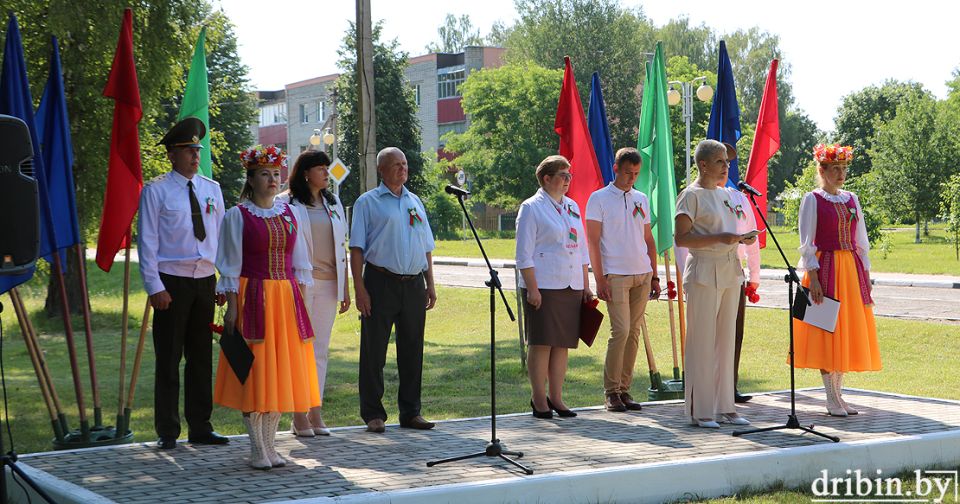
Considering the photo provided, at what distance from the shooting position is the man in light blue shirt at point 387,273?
28.9 ft

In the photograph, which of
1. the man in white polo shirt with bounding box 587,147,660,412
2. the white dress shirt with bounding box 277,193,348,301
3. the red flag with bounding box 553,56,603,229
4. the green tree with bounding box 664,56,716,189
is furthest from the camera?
the green tree with bounding box 664,56,716,189

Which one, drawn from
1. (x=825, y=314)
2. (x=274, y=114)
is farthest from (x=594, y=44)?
(x=825, y=314)

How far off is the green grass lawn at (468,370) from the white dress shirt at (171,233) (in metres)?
2.10

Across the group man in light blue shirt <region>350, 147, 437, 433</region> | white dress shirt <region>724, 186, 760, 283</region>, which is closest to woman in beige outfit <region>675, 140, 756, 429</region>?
white dress shirt <region>724, 186, 760, 283</region>

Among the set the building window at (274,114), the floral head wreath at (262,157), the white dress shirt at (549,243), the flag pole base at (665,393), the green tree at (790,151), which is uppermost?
the building window at (274,114)

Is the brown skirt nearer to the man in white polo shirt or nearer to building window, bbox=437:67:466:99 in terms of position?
the man in white polo shirt

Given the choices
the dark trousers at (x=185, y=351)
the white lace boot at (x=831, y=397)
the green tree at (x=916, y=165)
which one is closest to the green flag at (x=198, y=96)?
the dark trousers at (x=185, y=351)

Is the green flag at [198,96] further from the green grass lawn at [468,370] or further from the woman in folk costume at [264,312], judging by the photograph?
the green grass lawn at [468,370]

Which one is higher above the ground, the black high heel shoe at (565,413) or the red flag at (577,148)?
the red flag at (577,148)

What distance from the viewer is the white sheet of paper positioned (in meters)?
9.18

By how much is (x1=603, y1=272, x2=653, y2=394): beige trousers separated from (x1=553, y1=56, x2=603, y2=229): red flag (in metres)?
1.82

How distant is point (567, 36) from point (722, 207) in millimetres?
64815

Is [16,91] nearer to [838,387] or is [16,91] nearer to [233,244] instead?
[233,244]

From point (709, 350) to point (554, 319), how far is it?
4.42 feet
